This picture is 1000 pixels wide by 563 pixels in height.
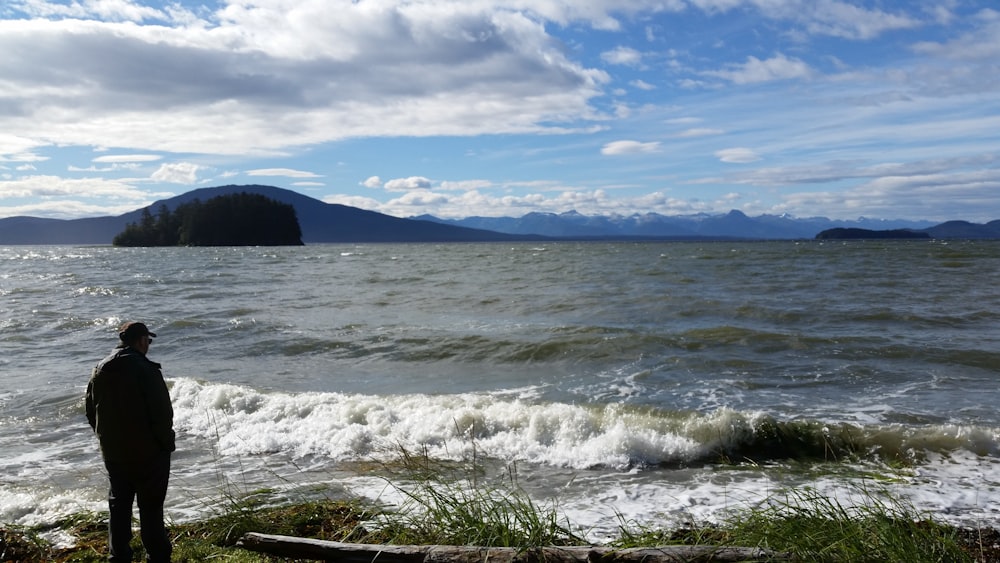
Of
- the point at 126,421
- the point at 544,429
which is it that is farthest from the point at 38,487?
the point at 544,429

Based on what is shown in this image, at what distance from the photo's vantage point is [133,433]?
504 cm

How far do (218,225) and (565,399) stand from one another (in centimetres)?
14597

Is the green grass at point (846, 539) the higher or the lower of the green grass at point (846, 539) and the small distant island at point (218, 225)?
the lower

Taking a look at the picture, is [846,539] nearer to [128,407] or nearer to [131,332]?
[128,407]

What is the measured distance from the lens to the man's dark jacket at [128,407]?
16.4ft

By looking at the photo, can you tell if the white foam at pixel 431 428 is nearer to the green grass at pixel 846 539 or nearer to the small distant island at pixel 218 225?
the green grass at pixel 846 539

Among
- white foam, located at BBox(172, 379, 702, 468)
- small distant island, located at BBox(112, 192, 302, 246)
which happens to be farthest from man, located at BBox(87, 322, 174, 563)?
small distant island, located at BBox(112, 192, 302, 246)

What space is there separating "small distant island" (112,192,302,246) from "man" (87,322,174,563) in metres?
148

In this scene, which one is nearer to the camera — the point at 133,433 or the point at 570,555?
the point at 570,555

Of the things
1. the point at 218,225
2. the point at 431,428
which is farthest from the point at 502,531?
the point at 218,225

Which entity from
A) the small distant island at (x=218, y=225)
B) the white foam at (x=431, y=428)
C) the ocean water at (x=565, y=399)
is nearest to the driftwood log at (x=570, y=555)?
the ocean water at (x=565, y=399)

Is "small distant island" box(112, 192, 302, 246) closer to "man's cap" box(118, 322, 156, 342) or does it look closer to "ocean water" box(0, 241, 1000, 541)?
"ocean water" box(0, 241, 1000, 541)

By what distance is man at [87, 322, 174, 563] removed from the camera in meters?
5.00

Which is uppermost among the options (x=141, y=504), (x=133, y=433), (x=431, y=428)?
(x=133, y=433)
